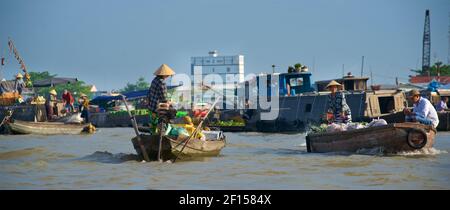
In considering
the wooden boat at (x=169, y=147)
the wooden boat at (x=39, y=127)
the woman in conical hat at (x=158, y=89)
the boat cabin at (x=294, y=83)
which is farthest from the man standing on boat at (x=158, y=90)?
the boat cabin at (x=294, y=83)

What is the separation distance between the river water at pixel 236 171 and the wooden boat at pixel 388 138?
238 mm

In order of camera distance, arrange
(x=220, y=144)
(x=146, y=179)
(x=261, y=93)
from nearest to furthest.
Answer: (x=146, y=179) → (x=220, y=144) → (x=261, y=93)

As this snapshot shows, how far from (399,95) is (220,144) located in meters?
11.6

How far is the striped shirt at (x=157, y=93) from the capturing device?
1492 centimetres

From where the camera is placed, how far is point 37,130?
93.1 ft

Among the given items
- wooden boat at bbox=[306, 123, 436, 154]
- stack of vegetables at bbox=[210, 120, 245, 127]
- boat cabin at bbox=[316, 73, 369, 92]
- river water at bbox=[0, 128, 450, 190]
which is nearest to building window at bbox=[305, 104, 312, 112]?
boat cabin at bbox=[316, 73, 369, 92]

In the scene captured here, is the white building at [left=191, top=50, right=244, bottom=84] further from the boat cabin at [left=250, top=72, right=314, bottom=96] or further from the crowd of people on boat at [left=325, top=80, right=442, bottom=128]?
the crowd of people on boat at [left=325, top=80, right=442, bottom=128]

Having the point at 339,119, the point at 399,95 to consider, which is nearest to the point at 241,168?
the point at 339,119

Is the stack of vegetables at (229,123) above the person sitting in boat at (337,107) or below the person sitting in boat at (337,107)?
below

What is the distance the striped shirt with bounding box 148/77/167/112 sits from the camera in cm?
1492

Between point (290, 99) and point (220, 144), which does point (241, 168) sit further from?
point (290, 99)

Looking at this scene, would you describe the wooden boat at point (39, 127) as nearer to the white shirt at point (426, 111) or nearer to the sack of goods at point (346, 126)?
the sack of goods at point (346, 126)

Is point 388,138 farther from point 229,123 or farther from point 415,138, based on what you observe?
point 229,123

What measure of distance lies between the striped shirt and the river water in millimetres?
1237
